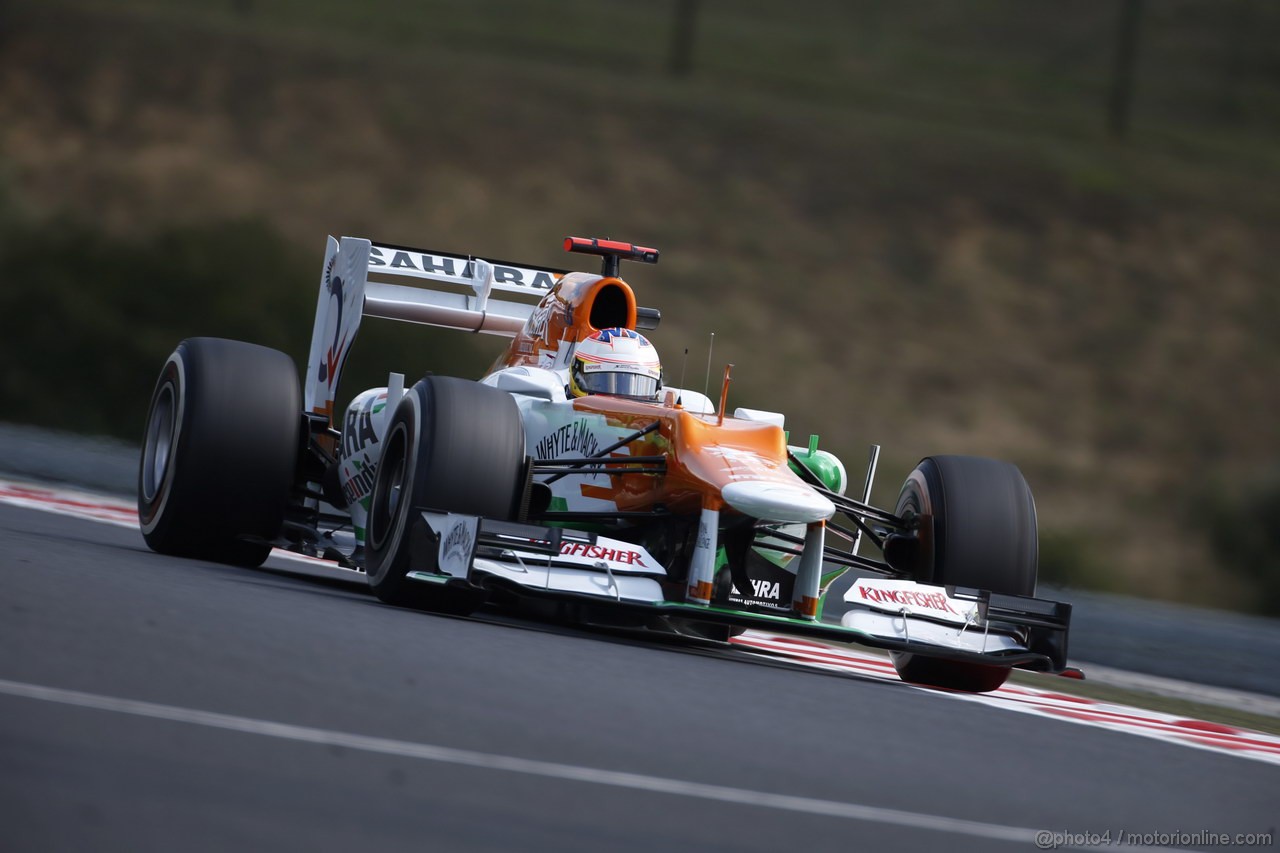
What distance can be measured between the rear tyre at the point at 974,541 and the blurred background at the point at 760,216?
43.2 feet

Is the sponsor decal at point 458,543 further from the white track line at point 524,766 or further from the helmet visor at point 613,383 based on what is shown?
the white track line at point 524,766

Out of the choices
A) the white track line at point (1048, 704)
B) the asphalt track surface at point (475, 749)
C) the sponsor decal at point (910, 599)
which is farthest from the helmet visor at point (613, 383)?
the asphalt track surface at point (475, 749)

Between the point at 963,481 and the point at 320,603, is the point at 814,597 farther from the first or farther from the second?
the point at 320,603

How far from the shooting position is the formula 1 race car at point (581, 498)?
820cm

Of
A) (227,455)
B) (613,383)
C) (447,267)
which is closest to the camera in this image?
(613,383)

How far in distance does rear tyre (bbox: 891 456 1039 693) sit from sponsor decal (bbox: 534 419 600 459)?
1749 mm

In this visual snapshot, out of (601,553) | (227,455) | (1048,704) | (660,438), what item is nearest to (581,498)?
(660,438)

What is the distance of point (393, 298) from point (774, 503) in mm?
4096

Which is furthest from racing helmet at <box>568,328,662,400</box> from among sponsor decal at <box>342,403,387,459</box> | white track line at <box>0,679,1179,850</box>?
white track line at <box>0,679,1179,850</box>

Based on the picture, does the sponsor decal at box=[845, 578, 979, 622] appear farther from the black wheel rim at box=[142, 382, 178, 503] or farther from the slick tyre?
the black wheel rim at box=[142, 382, 178, 503]

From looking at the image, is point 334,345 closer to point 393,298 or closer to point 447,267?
point 393,298

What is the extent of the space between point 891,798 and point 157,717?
6.52ft

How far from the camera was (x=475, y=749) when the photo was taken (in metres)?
4.98

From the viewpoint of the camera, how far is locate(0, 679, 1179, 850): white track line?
15.7 feet
